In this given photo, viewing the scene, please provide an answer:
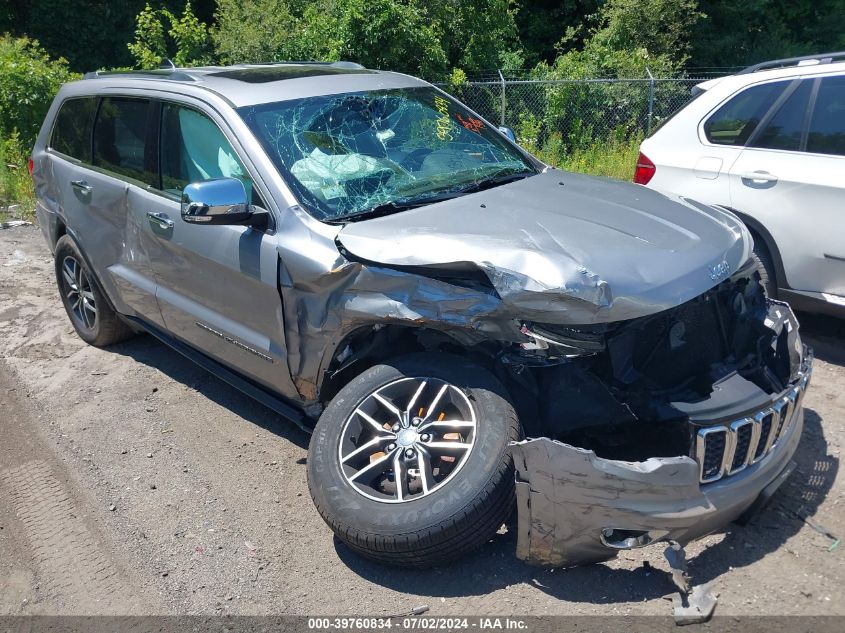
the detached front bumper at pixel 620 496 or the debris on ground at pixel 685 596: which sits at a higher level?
the detached front bumper at pixel 620 496

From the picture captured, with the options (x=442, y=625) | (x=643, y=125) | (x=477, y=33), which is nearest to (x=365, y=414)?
(x=442, y=625)

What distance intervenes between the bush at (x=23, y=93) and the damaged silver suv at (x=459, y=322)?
27.8 ft

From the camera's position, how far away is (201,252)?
420cm

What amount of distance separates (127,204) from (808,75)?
4.34 metres

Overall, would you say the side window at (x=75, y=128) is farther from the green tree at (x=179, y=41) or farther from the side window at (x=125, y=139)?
the green tree at (x=179, y=41)

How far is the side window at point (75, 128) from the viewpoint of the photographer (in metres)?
5.47

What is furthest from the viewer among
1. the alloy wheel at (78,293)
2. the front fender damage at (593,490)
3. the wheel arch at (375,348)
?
the alloy wheel at (78,293)

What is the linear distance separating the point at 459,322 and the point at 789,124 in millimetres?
3204

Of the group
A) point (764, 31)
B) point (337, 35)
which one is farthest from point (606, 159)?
point (764, 31)

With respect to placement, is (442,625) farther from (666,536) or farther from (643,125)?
(643,125)

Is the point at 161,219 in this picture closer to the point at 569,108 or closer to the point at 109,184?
the point at 109,184

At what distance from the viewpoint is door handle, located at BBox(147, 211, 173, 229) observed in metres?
4.43

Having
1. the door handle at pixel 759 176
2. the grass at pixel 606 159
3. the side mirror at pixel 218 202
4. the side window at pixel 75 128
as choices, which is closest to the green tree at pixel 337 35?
the grass at pixel 606 159

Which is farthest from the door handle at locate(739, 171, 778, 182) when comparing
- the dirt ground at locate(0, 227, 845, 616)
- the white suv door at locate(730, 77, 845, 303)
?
the dirt ground at locate(0, 227, 845, 616)
